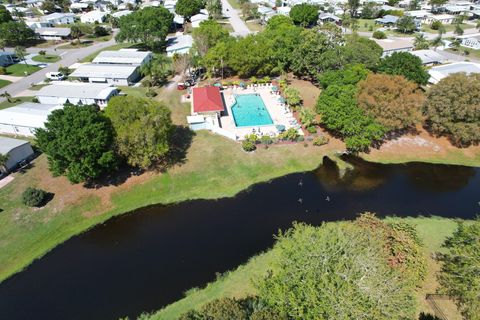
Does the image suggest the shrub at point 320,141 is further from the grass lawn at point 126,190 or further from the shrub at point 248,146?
the shrub at point 248,146

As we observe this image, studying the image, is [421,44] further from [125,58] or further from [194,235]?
[194,235]

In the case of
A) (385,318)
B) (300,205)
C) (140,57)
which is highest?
(140,57)

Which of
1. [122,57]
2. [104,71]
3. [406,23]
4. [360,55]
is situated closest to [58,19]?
[122,57]

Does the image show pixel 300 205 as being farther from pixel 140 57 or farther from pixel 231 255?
pixel 140 57

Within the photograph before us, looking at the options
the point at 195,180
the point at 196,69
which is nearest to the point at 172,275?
the point at 195,180

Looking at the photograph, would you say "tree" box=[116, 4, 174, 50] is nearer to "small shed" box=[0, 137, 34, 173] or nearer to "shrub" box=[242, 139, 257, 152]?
"small shed" box=[0, 137, 34, 173]

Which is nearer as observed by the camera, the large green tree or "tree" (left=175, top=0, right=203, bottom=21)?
the large green tree

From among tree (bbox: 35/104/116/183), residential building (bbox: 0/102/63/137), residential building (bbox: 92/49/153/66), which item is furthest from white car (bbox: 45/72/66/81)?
tree (bbox: 35/104/116/183)

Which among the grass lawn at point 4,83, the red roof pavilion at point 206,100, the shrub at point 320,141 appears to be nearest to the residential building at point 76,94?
the grass lawn at point 4,83
